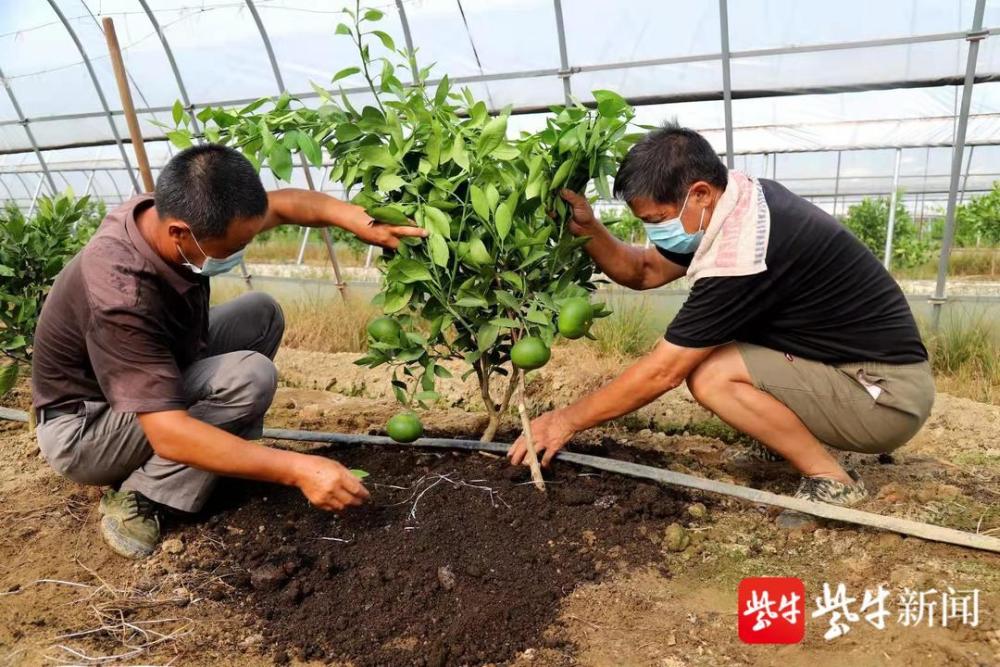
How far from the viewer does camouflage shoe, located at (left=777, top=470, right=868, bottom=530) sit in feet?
9.25

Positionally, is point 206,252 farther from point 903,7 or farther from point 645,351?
point 903,7

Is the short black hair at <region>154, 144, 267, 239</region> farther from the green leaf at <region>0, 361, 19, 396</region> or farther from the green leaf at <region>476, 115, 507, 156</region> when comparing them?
the green leaf at <region>0, 361, 19, 396</region>

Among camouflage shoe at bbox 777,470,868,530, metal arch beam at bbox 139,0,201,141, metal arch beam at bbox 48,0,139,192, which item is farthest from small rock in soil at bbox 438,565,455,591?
metal arch beam at bbox 48,0,139,192

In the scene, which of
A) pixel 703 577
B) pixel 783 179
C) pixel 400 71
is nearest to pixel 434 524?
pixel 703 577

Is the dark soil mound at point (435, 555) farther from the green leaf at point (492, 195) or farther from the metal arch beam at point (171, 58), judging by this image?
the metal arch beam at point (171, 58)

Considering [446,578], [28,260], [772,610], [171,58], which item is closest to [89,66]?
[171,58]

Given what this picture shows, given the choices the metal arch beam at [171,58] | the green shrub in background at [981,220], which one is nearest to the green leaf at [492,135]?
the metal arch beam at [171,58]

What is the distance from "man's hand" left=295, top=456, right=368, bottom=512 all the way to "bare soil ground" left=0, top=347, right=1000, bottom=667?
12.1 inches

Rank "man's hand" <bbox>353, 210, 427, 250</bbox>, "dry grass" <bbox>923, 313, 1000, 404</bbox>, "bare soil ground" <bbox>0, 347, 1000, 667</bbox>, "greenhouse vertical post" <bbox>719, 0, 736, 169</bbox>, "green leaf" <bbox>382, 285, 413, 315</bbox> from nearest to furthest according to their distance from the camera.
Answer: "bare soil ground" <bbox>0, 347, 1000, 667</bbox> → "man's hand" <bbox>353, 210, 427, 250</bbox> → "green leaf" <bbox>382, 285, 413, 315</bbox> → "dry grass" <bbox>923, 313, 1000, 404</bbox> → "greenhouse vertical post" <bbox>719, 0, 736, 169</bbox>

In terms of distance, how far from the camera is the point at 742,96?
237 inches

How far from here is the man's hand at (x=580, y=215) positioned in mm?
2662

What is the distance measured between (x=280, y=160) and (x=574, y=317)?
1.15 m

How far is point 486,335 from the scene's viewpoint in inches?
107

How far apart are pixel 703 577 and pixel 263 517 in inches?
62.7
